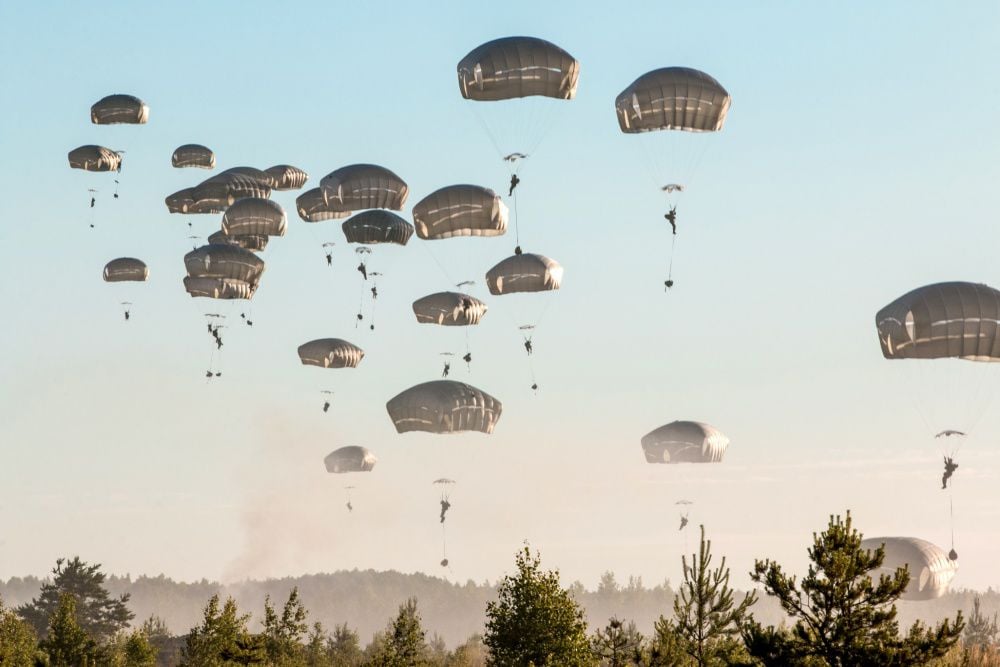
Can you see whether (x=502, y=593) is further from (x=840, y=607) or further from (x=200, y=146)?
(x=200, y=146)

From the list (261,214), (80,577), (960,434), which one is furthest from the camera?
(80,577)

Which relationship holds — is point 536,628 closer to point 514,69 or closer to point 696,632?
point 696,632

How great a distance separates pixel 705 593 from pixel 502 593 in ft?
33.4

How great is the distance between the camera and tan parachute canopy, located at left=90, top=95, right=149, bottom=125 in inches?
3019

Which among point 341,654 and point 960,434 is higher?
point 960,434

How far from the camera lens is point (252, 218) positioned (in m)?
69.1

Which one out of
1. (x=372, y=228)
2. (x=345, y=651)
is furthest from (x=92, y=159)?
(x=345, y=651)

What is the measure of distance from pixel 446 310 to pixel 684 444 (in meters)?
14.6

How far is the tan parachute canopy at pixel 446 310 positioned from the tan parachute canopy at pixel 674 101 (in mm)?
19136

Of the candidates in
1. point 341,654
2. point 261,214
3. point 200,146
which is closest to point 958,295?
point 261,214

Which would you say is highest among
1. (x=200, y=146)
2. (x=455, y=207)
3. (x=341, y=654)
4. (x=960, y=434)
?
(x=200, y=146)

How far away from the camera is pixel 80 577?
343 feet

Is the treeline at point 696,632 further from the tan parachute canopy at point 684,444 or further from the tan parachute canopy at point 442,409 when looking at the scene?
the tan parachute canopy at point 684,444

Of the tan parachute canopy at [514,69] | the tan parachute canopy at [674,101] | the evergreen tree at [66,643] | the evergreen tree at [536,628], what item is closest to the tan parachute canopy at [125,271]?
the evergreen tree at [66,643]
